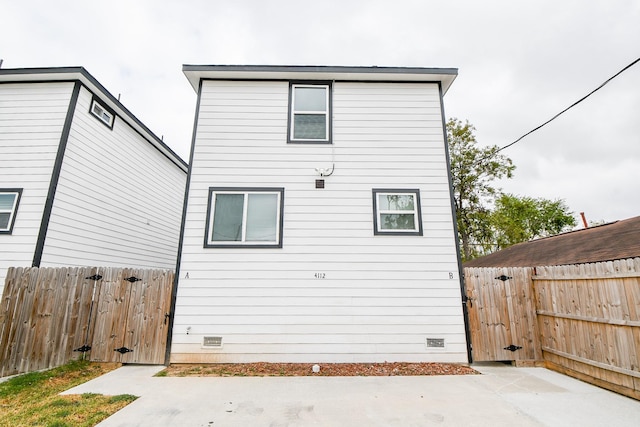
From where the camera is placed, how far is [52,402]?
3266 mm

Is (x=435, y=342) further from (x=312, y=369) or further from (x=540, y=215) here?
(x=540, y=215)

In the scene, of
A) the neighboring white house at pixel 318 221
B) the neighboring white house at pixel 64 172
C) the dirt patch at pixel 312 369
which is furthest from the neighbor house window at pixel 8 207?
the dirt patch at pixel 312 369

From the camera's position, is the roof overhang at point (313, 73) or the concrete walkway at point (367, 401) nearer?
the concrete walkway at point (367, 401)

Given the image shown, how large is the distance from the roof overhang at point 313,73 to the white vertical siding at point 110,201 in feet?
10.5

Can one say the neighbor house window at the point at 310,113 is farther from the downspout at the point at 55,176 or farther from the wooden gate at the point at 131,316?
the downspout at the point at 55,176

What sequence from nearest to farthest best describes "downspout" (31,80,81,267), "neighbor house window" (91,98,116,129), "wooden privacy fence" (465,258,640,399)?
1. "wooden privacy fence" (465,258,640,399)
2. "downspout" (31,80,81,267)
3. "neighbor house window" (91,98,116,129)

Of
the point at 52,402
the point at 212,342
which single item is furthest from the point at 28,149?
the point at 212,342

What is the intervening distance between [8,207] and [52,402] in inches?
188

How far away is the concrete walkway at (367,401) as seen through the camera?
2852 millimetres

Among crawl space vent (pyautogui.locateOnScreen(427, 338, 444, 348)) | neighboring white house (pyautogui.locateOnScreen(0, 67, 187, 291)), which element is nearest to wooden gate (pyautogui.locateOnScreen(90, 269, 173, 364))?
neighboring white house (pyautogui.locateOnScreen(0, 67, 187, 291))

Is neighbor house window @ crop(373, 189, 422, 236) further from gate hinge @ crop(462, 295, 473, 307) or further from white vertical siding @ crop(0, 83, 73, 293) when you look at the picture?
white vertical siding @ crop(0, 83, 73, 293)

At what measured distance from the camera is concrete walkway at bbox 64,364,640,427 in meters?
2.85

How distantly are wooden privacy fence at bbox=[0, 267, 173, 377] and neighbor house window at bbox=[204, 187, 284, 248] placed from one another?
1.25 meters

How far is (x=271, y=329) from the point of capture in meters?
5.02
